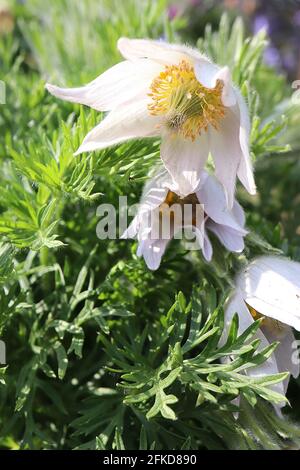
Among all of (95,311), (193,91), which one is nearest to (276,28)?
(193,91)

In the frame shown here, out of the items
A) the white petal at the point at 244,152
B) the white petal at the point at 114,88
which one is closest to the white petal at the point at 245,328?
the white petal at the point at 244,152

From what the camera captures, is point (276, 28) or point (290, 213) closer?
point (290, 213)

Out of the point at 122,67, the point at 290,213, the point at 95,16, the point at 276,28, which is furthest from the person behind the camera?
the point at 276,28

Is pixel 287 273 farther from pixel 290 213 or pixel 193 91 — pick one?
pixel 290 213

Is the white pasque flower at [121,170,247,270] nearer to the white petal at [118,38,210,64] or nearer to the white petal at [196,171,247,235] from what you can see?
the white petal at [196,171,247,235]

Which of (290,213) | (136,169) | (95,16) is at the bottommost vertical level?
(290,213)

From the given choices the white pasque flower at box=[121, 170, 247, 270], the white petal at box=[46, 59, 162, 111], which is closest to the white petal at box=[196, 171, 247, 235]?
the white pasque flower at box=[121, 170, 247, 270]
